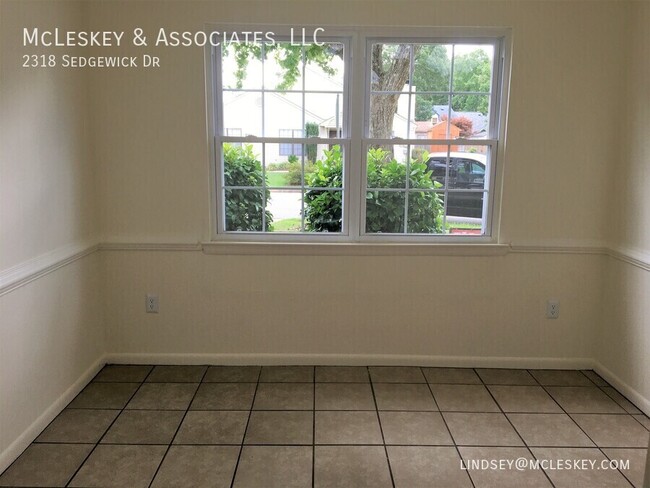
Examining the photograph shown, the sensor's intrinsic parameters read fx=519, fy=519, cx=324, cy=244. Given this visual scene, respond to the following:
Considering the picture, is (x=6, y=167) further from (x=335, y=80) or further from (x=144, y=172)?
(x=335, y=80)

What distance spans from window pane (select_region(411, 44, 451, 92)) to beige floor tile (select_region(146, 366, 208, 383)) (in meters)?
2.15

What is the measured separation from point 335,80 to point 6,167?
5.89 ft

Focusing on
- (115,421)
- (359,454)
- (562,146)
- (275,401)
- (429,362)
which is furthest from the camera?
(429,362)

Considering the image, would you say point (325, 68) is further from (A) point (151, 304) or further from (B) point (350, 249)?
(A) point (151, 304)

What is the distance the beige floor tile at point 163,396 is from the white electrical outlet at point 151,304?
0.47m

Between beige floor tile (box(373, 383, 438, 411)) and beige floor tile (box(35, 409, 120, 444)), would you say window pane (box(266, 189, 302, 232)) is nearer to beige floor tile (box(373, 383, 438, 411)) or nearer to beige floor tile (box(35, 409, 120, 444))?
beige floor tile (box(373, 383, 438, 411))

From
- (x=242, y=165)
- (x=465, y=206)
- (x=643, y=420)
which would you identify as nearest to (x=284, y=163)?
(x=242, y=165)

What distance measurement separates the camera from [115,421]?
8.50 feet

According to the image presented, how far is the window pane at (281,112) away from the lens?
3.09m

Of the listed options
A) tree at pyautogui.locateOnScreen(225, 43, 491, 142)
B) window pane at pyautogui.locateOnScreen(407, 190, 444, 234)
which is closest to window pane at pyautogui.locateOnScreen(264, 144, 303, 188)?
tree at pyautogui.locateOnScreen(225, 43, 491, 142)

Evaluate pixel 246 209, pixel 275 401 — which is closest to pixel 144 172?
pixel 246 209

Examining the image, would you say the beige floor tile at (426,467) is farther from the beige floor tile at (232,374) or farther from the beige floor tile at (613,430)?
the beige floor tile at (232,374)

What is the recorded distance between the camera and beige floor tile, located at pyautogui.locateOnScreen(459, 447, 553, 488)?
215 centimetres

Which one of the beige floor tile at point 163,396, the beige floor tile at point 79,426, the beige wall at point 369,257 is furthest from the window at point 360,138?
the beige floor tile at point 79,426
